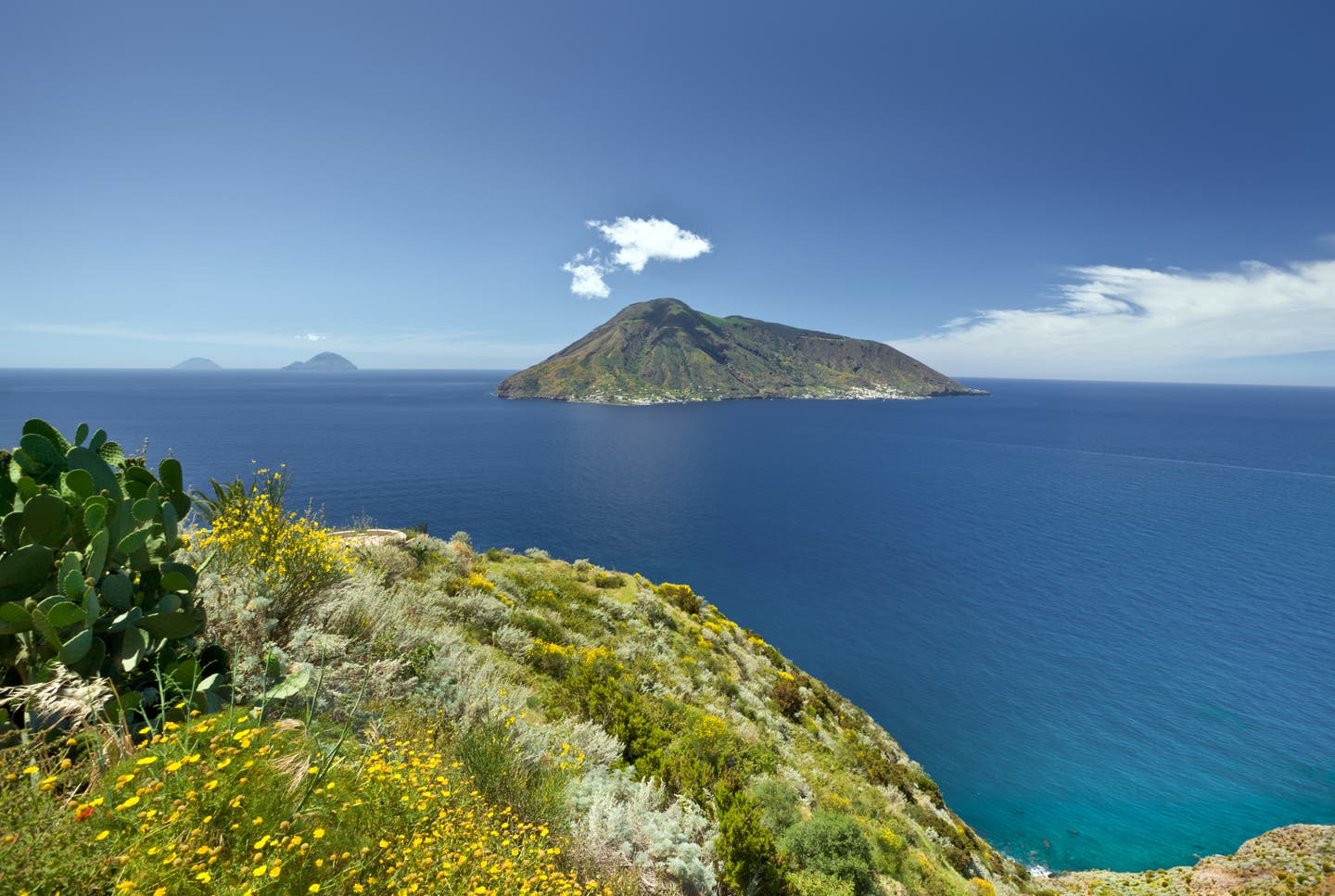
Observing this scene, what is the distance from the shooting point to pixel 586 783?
7.82 meters

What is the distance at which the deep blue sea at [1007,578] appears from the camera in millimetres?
33188

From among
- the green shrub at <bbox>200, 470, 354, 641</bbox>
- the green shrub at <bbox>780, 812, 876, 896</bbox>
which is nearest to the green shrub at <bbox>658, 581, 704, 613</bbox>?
the green shrub at <bbox>780, 812, 876, 896</bbox>

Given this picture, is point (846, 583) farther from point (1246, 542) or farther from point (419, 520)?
point (1246, 542)

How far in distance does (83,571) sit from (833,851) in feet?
41.9

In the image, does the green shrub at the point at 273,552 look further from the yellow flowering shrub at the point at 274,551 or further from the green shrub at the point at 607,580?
the green shrub at the point at 607,580

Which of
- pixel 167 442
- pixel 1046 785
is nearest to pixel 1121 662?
pixel 1046 785

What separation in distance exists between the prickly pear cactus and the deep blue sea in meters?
39.0

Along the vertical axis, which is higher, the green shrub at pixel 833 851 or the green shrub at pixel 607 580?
the green shrub at pixel 833 851

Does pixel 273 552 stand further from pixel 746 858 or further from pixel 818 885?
pixel 818 885

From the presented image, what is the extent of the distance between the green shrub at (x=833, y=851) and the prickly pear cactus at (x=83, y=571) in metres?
10.9

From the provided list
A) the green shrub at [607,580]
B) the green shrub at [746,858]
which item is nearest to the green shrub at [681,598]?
the green shrub at [607,580]

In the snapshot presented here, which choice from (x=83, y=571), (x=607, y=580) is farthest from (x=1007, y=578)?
(x=83, y=571)

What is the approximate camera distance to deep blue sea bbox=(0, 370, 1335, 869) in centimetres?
3319

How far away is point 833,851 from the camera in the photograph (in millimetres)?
10086
